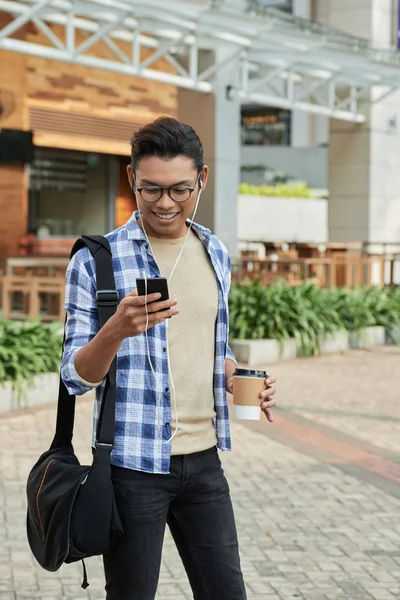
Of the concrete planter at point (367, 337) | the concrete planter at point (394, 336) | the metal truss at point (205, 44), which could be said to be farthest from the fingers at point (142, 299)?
the concrete planter at point (394, 336)

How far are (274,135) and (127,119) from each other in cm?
3175

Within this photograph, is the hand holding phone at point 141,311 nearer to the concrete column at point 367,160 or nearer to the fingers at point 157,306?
the fingers at point 157,306

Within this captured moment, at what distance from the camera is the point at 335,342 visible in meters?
14.6

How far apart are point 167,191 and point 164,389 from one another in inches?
20.3

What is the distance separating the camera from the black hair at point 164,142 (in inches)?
Answer: 115

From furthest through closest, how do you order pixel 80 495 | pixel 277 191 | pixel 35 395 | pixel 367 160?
pixel 277 191, pixel 367 160, pixel 35 395, pixel 80 495

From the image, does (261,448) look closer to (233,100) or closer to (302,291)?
(302,291)

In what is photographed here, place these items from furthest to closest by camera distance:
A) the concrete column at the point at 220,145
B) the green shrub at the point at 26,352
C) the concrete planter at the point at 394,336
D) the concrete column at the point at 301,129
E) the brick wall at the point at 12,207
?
the concrete column at the point at 301,129, the concrete column at the point at 220,145, the brick wall at the point at 12,207, the concrete planter at the point at 394,336, the green shrub at the point at 26,352

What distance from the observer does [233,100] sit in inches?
795

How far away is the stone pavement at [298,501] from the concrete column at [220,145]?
9487 mm

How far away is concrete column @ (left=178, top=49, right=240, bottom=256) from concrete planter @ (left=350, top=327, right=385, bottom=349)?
17.5 feet

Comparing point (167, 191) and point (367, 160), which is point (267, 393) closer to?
point (167, 191)

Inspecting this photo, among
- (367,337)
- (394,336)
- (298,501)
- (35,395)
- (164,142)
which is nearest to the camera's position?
(164,142)

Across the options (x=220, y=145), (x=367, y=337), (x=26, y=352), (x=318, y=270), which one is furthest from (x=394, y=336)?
(x=26, y=352)
